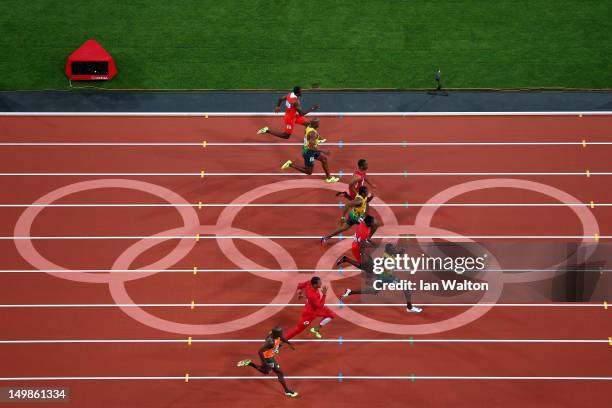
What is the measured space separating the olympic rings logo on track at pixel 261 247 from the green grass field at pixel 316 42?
3457 mm

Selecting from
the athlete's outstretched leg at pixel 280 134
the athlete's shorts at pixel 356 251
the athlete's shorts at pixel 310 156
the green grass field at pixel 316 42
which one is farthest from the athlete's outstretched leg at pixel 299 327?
the green grass field at pixel 316 42

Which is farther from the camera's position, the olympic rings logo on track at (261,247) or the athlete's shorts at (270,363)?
the olympic rings logo on track at (261,247)

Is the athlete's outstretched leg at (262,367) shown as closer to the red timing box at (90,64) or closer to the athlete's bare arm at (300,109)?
the athlete's bare arm at (300,109)

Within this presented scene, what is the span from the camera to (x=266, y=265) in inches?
741

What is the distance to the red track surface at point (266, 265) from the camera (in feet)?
55.6

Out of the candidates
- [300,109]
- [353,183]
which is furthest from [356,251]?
[300,109]

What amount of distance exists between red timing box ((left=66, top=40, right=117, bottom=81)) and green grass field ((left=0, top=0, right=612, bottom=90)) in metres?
0.31

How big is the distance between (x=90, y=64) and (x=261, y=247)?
6985 mm

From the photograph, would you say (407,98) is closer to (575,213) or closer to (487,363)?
(575,213)

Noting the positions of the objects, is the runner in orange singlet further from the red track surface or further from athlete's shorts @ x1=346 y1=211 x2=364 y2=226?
athlete's shorts @ x1=346 y1=211 x2=364 y2=226

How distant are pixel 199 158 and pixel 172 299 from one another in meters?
3.90

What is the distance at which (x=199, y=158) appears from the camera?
2067cm

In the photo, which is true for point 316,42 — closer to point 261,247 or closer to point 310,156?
point 310,156

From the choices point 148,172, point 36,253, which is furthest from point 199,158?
point 36,253
